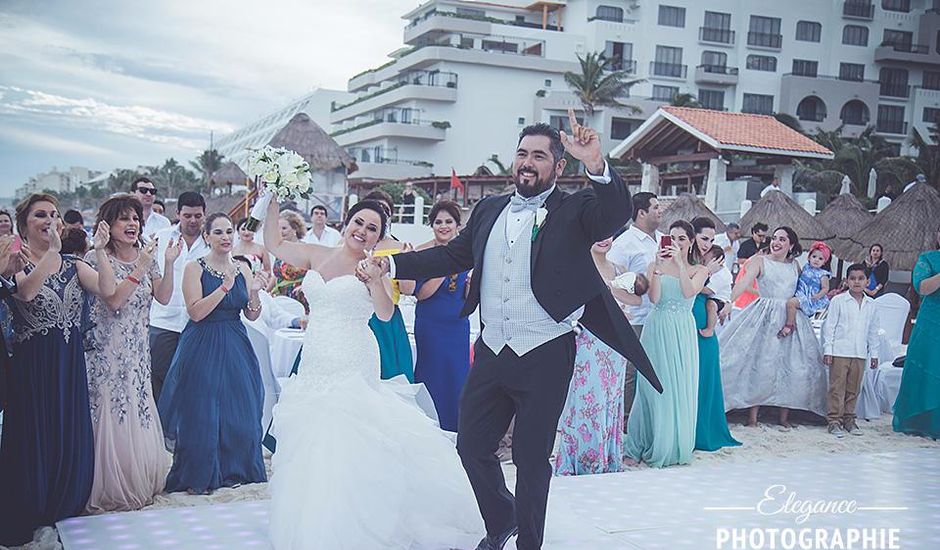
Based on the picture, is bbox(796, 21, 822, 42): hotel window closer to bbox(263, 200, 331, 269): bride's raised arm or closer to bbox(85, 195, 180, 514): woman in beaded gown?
bbox(263, 200, 331, 269): bride's raised arm

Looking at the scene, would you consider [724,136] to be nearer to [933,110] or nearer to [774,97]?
[774,97]

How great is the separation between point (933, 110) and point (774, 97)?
10.3 metres

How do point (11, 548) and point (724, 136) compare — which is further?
point (724, 136)

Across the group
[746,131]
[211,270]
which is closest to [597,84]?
[746,131]

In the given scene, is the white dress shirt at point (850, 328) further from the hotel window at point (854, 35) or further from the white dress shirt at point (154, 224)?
the hotel window at point (854, 35)

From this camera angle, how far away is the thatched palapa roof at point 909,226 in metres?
16.2

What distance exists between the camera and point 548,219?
3.98 m

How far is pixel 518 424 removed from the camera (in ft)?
12.8

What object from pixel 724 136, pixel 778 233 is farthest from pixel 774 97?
pixel 778 233

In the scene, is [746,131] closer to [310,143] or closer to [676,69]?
[310,143]

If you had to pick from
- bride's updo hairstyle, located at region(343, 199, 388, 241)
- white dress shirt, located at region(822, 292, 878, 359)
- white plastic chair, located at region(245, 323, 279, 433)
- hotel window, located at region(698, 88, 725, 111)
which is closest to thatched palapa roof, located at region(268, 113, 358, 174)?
white plastic chair, located at region(245, 323, 279, 433)

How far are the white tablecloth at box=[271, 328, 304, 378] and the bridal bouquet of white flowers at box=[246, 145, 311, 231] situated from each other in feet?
7.33

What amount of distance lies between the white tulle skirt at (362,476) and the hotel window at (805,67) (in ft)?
180

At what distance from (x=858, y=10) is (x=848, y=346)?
173 feet
